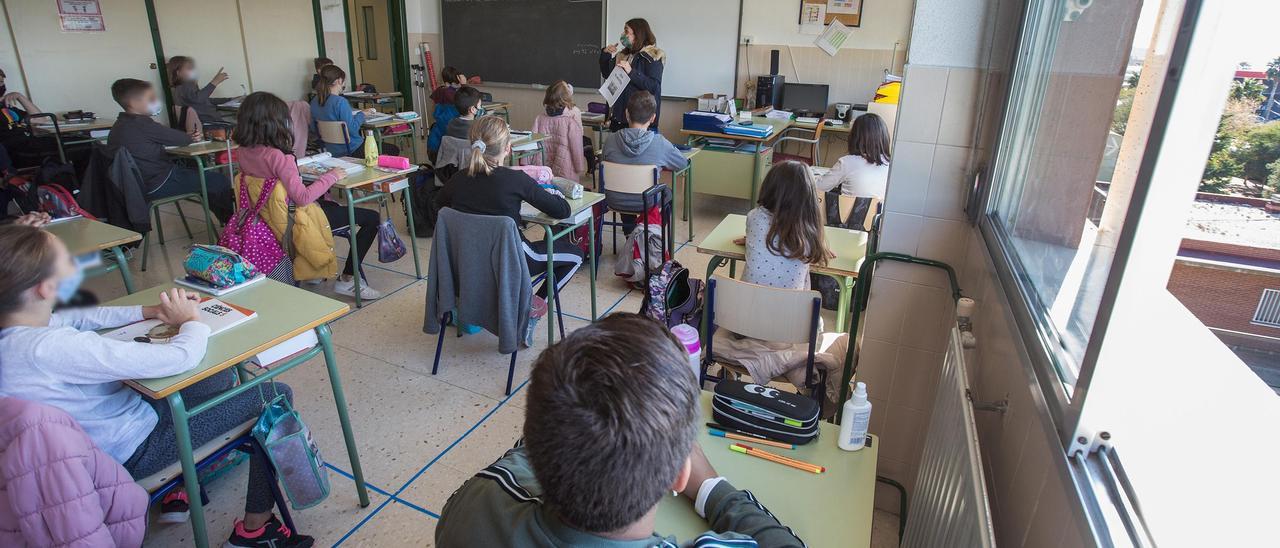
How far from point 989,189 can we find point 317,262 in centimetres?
311

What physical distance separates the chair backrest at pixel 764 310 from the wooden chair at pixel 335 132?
13.6 ft

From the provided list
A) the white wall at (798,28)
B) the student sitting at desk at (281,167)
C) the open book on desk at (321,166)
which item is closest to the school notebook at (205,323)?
the student sitting at desk at (281,167)

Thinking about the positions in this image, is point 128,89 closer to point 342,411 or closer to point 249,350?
point 342,411

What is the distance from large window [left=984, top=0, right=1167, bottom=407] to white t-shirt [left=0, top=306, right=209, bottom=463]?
6.16ft

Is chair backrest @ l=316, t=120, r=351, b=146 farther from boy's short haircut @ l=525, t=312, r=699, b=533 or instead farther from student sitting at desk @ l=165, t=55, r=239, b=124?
boy's short haircut @ l=525, t=312, r=699, b=533

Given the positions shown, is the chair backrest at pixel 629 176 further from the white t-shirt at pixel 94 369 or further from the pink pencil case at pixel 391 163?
the white t-shirt at pixel 94 369

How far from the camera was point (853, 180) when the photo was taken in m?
4.00

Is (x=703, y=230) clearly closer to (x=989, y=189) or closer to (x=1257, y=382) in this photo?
(x=989, y=189)

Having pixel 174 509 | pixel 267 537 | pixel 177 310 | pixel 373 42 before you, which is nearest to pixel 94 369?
pixel 177 310

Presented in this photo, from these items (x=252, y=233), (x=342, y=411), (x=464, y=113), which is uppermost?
(x=464, y=113)

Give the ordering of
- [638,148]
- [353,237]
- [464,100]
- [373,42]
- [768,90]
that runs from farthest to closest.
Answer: [373,42] < [768,90] < [464,100] < [638,148] < [353,237]

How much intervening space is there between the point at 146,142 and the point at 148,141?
0.6 inches

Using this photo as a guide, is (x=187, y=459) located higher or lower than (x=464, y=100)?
lower

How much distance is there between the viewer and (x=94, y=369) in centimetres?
158
